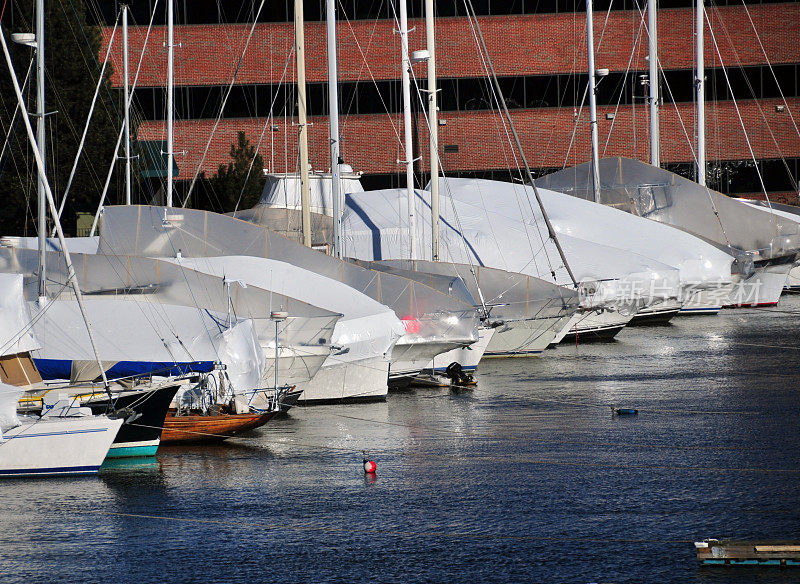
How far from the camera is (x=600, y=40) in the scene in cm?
5806

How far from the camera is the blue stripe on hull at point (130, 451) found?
2202cm

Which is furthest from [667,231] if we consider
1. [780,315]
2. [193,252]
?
[193,252]

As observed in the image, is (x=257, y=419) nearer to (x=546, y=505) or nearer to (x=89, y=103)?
(x=546, y=505)

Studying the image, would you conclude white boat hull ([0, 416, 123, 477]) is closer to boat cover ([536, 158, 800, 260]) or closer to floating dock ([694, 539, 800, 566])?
floating dock ([694, 539, 800, 566])

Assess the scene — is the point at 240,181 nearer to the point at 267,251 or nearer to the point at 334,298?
the point at 267,251

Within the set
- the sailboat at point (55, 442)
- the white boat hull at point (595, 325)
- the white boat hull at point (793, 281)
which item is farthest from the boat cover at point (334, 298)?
the white boat hull at point (793, 281)

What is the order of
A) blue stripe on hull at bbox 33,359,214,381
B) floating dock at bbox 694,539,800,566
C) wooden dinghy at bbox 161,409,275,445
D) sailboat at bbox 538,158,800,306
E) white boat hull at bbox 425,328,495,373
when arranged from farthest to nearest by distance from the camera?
sailboat at bbox 538,158,800,306 → white boat hull at bbox 425,328,495,373 → wooden dinghy at bbox 161,409,275,445 → blue stripe on hull at bbox 33,359,214,381 → floating dock at bbox 694,539,800,566

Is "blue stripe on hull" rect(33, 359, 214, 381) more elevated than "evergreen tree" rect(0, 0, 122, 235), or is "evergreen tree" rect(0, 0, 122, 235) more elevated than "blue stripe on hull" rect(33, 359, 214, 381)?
"evergreen tree" rect(0, 0, 122, 235)

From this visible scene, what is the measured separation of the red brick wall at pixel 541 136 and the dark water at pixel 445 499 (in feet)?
103

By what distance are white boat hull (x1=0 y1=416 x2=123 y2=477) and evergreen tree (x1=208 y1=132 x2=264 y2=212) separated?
29.9m

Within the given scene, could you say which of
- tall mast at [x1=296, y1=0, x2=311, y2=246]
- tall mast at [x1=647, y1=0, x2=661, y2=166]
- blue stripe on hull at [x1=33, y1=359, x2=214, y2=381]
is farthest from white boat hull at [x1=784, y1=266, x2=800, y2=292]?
blue stripe on hull at [x1=33, y1=359, x2=214, y2=381]

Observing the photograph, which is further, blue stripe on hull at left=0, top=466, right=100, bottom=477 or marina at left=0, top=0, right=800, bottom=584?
blue stripe on hull at left=0, top=466, right=100, bottom=477

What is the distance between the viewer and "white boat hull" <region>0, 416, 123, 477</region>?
20.4m

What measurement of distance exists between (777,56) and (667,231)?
1006 inches
